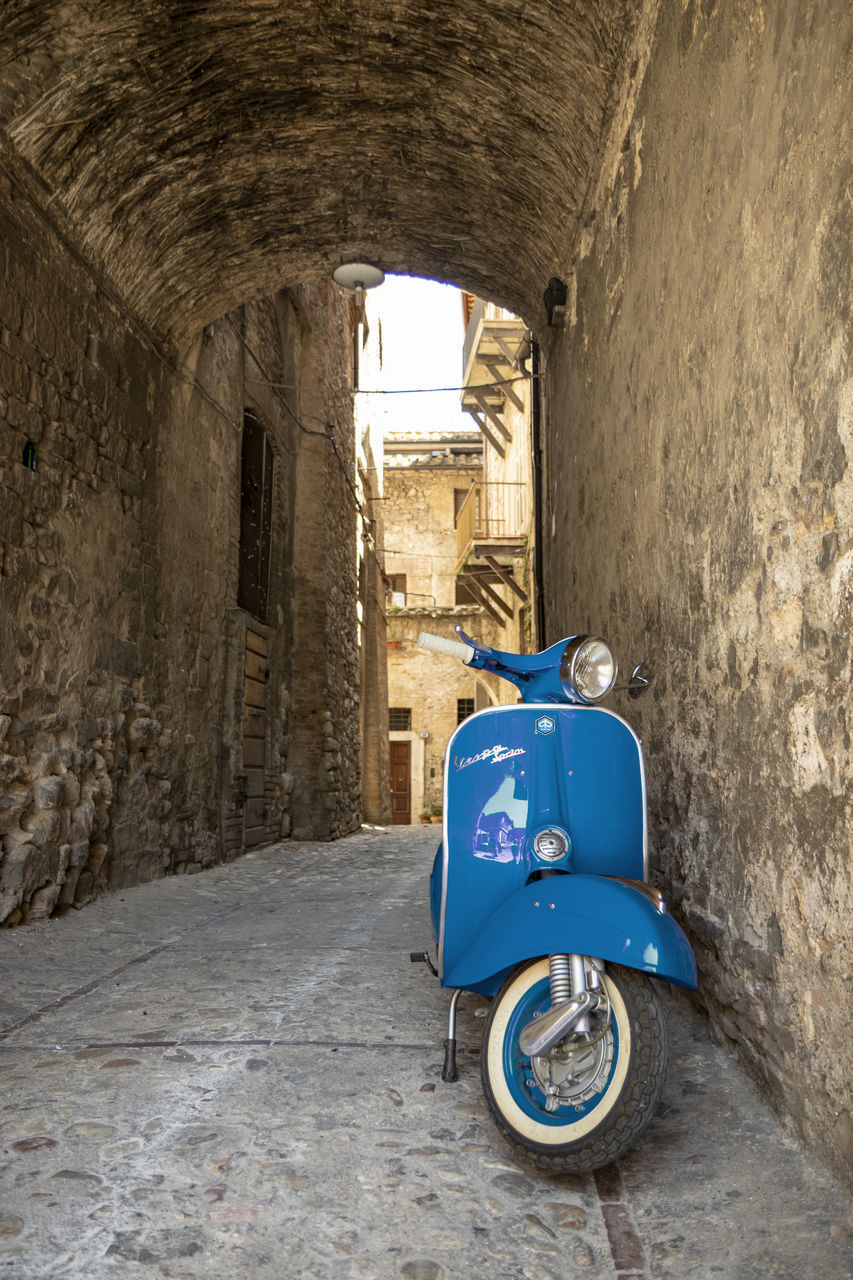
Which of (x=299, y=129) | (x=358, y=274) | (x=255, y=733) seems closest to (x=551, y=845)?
(x=299, y=129)

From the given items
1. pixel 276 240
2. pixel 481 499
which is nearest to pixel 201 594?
pixel 276 240

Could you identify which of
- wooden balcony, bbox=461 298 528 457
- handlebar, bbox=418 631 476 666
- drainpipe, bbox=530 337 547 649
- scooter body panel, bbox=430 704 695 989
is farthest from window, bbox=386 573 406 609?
scooter body panel, bbox=430 704 695 989

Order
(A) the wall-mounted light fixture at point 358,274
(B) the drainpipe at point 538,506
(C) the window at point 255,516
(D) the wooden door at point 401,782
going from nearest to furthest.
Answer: (A) the wall-mounted light fixture at point 358,274 → (B) the drainpipe at point 538,506 → (C) the window at point 255,516 → (D) the wooden door at point 401,782

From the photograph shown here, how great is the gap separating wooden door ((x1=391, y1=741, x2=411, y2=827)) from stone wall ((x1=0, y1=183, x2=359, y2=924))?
42.9 feet

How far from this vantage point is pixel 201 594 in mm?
7305

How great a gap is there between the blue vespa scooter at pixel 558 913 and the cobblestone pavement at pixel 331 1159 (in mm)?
158

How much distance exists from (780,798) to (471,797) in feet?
2.51

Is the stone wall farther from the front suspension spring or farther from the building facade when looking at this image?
the building facade

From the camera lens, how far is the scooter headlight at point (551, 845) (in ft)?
7.78

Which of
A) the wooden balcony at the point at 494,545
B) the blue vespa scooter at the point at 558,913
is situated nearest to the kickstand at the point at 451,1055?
the blue vespa scooter at the point at 558,913

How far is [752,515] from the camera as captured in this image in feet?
7.55

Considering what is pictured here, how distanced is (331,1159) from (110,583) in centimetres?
421

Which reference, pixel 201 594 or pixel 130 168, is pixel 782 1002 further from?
pixel 201 594

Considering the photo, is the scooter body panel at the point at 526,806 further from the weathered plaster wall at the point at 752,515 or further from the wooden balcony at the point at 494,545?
the wooden balcony at the point at 494,545
